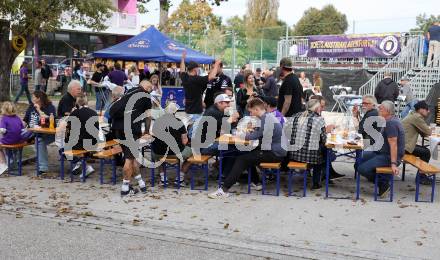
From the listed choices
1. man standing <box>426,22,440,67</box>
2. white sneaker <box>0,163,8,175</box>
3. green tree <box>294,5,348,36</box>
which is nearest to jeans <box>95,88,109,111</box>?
white sneaker <box>0,163,8,175</box>

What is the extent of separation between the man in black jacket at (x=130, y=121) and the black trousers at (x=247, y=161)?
1.42m

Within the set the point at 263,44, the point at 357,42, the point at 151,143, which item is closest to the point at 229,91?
A: the point at 151,143

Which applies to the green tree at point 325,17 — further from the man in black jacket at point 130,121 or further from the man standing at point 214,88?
the man in black jacket at point 130,121

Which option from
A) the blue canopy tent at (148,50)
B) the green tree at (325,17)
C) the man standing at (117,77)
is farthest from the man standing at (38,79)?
the green tree at (325,17)

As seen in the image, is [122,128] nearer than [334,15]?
Yes

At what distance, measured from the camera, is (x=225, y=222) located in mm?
Answer: 6605

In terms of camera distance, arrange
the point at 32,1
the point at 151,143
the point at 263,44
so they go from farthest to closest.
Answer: the point at 263,44
the point at 32,1
the point at 151,143

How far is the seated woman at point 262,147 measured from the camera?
25.9ft

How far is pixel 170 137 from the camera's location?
8.30m

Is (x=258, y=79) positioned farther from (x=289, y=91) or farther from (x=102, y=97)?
(x=289, y=91)

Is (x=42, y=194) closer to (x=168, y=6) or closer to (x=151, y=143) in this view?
(x=151, y=143)

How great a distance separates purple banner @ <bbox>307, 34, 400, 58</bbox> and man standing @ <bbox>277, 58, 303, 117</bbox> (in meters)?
13.5

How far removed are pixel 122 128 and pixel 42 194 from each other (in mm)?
1531

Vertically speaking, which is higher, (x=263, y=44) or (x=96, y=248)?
(x=263, y=44)
